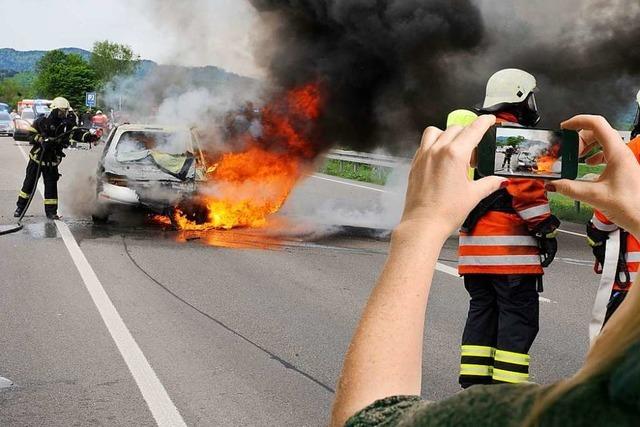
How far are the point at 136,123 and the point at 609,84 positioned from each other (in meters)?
7.16

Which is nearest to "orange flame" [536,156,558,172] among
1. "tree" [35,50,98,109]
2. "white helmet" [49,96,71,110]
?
"white helmet" [49,96,71,110]

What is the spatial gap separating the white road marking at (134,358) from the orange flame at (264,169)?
325 centimetres

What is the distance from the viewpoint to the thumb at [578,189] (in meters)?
1.69

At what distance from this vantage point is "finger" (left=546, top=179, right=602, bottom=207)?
1678 millimetres

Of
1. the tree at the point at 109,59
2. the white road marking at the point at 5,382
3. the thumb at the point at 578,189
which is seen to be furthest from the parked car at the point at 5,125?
the thumb at the point at 578,189

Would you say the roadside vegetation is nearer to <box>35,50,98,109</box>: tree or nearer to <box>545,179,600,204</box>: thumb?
<box>35,50,98,109</box>: tree

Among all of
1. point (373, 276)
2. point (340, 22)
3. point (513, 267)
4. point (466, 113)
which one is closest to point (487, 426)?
point (466, 113)

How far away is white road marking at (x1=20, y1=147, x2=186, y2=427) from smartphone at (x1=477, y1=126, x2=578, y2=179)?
10.4 feet

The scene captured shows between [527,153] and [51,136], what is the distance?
12714 mm

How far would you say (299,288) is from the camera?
29.0ft

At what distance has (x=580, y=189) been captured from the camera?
5.68ft

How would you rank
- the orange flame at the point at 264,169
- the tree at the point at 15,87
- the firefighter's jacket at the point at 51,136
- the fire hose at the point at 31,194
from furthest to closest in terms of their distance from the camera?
the tree at the point at 15,87
the firefighter's jacket at the point at 51,136
the orange flame at the point at 264,169
the fire hose at the point at 31,194

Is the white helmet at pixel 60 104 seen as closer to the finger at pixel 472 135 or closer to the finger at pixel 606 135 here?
the finger at pixel 606 135

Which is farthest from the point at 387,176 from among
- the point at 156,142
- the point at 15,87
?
the point at 15,87
